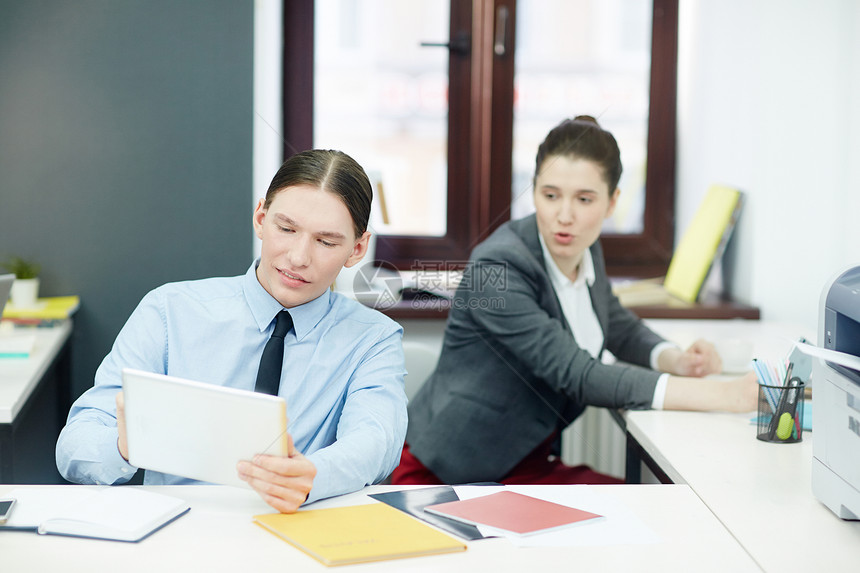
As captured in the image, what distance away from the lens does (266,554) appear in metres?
0.95

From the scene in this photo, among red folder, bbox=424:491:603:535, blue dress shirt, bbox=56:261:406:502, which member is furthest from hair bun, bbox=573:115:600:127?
red folder, bbox=424:491:603:535

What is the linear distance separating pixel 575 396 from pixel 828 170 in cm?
124

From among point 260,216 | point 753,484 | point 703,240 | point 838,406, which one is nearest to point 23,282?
point 260,216

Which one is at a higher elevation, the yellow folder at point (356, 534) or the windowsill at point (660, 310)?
the yellow folder at point (356, 534)

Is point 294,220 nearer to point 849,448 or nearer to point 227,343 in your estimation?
point 227,343

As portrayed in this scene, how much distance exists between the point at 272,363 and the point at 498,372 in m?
0.68

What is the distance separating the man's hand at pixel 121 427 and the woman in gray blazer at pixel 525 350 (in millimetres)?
832

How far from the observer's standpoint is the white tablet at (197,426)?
999 millimetres

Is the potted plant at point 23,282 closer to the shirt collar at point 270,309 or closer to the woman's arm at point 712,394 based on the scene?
the shirt collar at point 270,309

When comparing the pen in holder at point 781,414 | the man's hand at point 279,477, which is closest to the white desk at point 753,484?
the pen in holder at point 781,414

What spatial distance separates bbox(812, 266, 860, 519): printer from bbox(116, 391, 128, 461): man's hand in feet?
3.04

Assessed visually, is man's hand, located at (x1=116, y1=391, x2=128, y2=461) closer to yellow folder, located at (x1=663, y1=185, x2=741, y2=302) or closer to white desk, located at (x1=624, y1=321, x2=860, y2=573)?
white desk, located at (x1=624, y1=321, x2=860, y2=573)

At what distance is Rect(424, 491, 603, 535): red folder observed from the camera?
1050 millimetres

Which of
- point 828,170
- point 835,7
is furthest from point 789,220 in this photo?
point 835,7
